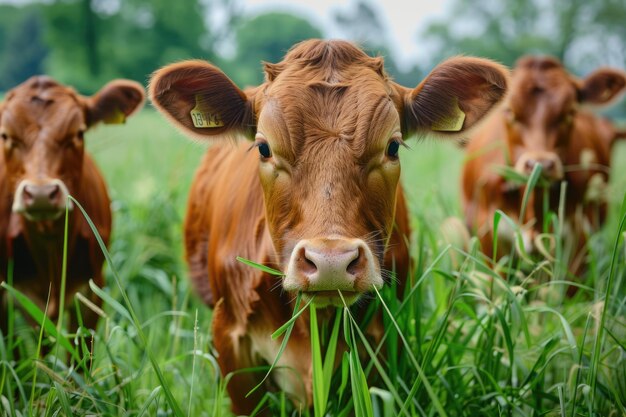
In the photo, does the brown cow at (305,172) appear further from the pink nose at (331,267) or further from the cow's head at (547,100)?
the cow's head at (547,100)

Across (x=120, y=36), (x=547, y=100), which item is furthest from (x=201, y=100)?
(x=120, y=36)

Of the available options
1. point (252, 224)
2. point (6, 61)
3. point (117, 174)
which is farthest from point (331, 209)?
point (6, 61)

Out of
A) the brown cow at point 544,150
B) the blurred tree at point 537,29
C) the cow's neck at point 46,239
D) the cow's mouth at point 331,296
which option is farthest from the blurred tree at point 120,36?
the cow's mouth at point 331,296

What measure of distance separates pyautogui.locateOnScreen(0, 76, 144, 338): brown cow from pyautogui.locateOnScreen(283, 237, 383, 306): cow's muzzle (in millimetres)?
1938

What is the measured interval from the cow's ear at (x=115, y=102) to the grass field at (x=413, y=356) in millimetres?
645

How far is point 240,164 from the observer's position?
3.89m

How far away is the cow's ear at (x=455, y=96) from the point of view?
3156mm

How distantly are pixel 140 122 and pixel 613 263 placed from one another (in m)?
14.8

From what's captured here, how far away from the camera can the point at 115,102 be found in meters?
4.48

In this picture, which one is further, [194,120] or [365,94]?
[194,120]

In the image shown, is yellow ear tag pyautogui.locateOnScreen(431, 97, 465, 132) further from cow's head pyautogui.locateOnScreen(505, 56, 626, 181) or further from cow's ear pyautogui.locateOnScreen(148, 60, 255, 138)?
cow's head pyautogui.locateOnScreen(505, 56, 626, 181)

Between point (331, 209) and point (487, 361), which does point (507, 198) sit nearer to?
point (487, 361)

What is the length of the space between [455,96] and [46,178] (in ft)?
7.78

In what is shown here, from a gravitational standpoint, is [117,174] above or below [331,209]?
below
